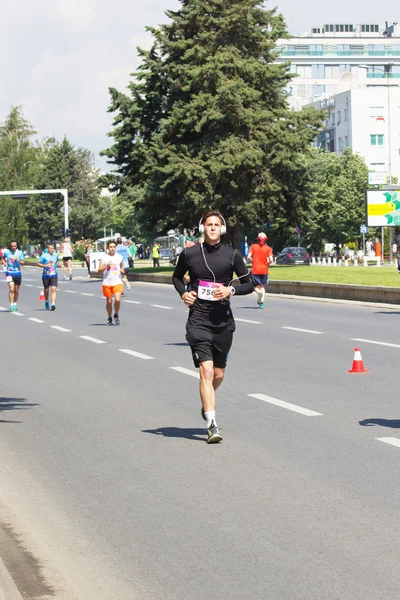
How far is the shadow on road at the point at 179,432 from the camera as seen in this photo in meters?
9.29

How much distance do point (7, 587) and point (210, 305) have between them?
4478mm

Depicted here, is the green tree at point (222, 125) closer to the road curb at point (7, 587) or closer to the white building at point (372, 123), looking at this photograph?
the road curb at point (7, 587)

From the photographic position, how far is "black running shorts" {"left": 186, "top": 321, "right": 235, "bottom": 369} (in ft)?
29.7

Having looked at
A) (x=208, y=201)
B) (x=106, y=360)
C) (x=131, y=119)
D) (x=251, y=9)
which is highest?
(x=251, y=9)

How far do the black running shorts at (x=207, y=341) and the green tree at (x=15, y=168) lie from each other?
330 ft

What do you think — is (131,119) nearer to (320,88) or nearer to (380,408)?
(380,408)

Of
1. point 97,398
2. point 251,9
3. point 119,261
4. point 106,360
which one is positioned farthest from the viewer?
point 251,9

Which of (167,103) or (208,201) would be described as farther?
(167,103)

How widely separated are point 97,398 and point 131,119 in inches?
2050

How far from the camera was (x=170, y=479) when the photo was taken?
24.7ft

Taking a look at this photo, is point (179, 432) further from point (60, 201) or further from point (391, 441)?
point (60, 201)

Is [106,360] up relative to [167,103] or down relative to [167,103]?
A: down

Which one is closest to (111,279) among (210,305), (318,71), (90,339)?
(90,339)

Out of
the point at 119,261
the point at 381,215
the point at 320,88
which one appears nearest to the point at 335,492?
the point at 119,261
